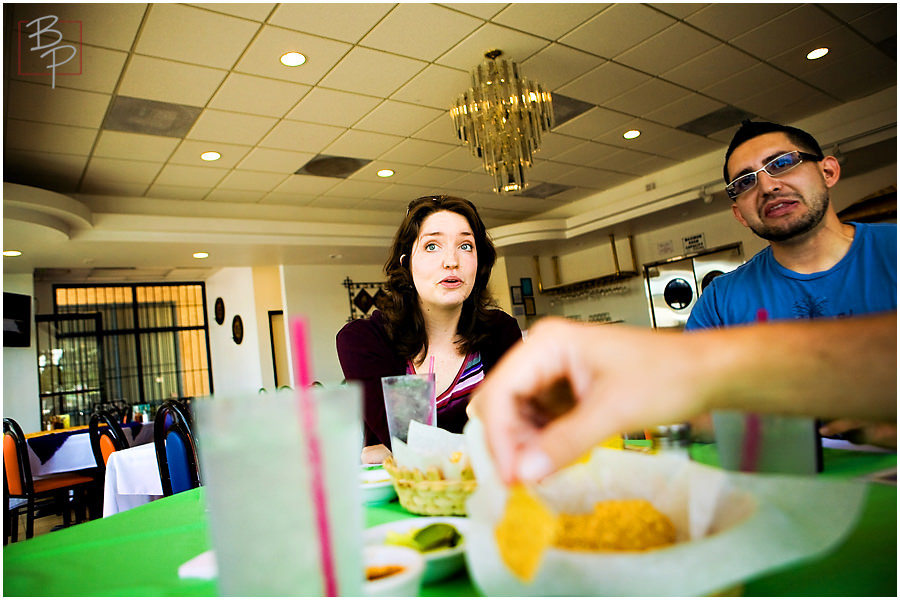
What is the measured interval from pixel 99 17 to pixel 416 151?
9.49 ft

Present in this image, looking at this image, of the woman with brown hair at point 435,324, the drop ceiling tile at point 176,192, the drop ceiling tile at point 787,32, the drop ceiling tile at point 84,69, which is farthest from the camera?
the drop ceiling tile at point 176,192

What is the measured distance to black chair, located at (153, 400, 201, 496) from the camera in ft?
7.00

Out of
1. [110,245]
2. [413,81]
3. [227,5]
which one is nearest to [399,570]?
[227,5]

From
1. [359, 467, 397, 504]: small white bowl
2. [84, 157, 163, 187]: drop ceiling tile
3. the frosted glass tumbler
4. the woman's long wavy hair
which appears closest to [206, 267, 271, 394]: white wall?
[84, 157, 163, 187]: drop ceiling tile

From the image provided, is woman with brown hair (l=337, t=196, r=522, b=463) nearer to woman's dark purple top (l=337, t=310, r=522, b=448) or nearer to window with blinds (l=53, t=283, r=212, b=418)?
woman's dark purple top (l=337, t=310, r=522, b=448)

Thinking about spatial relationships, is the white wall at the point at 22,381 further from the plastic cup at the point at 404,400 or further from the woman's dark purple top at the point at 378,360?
the plastic cup at the point at 404,400

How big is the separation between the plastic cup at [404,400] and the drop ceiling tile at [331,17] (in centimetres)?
266

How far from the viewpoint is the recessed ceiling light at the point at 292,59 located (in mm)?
3566

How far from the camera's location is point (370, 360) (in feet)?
5.77

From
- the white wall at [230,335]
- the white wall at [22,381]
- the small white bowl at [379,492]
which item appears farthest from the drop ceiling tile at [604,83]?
the white wall at [22,381]

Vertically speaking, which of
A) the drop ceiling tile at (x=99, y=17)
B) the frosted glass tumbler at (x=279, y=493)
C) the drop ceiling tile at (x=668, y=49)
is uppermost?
the drop ceiling tile at (x=668, y=49)

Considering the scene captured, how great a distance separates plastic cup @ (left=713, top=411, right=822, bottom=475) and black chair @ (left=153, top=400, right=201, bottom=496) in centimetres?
189

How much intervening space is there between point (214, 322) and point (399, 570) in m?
10.8

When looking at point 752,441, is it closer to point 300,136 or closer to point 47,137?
point 300,136
